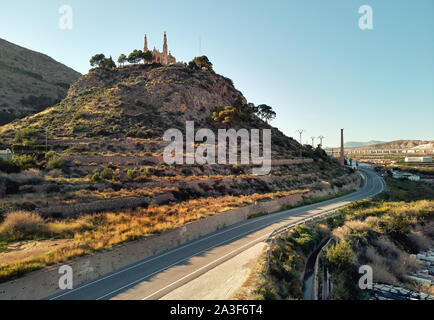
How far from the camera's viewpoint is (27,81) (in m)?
95.6

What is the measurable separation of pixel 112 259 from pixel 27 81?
356 feet

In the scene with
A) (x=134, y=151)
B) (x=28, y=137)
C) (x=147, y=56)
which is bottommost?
(x=134, y=151)

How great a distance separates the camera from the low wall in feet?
34.1

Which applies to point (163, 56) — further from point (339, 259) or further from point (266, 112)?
point (339, 259)

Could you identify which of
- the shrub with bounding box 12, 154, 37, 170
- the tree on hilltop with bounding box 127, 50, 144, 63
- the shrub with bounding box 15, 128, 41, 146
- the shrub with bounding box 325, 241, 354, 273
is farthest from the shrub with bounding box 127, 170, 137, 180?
the tree on hilltop with bounding box 127, 50, 144, 63

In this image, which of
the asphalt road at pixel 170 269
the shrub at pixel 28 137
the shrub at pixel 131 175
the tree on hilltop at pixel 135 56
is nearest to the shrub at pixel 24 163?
the shrub at pixel 131 175

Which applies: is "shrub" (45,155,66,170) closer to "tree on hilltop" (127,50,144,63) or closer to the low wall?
the low wall

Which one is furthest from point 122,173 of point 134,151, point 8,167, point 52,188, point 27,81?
point 27,81

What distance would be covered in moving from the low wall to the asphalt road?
43 centimetres

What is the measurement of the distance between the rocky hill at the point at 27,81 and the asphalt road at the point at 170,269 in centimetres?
7458

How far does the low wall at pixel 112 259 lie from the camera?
10.4m

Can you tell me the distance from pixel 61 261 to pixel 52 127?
189 ft

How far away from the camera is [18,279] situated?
10.3 meters
